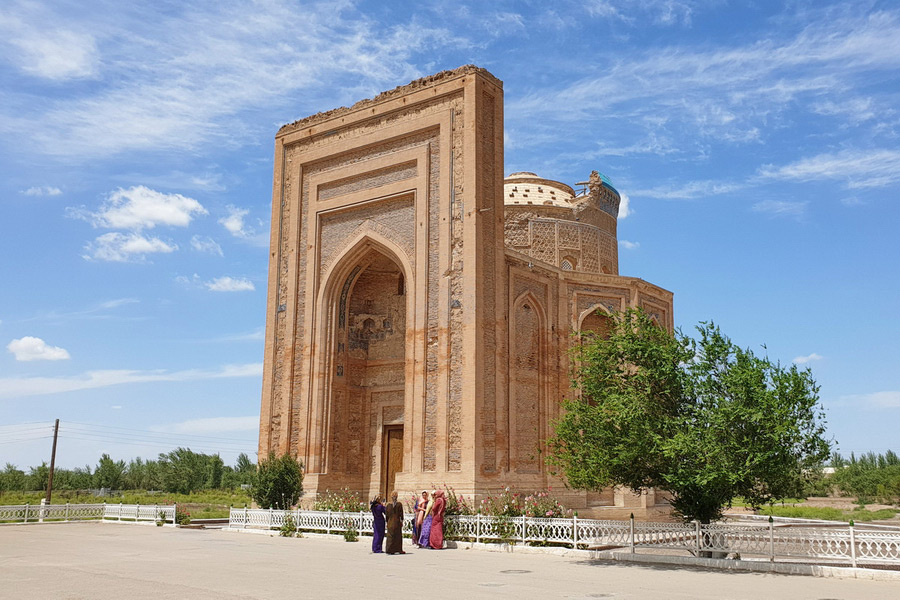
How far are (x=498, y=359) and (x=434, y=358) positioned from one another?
1504 mm

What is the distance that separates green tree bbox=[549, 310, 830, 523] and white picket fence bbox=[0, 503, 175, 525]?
1270 centimetres

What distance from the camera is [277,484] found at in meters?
18.5

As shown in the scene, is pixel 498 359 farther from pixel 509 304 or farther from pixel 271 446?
pixel 271 446

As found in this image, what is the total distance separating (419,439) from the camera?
17531mm

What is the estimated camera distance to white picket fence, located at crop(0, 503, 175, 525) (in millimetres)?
21016

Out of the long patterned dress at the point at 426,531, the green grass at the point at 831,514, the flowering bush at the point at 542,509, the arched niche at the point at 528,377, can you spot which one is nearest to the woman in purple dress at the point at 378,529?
the long patterned dress at the point at 426,531

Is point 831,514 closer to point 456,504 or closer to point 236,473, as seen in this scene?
point 456,504

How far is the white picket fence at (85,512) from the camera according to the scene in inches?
827

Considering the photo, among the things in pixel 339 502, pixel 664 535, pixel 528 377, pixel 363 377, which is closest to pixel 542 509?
pixel 664 535

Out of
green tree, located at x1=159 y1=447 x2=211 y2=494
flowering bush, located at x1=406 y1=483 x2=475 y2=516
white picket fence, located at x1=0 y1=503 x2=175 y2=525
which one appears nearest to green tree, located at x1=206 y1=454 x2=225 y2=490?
green tree, located at x1=159 y1=447 x2=211 y2=494

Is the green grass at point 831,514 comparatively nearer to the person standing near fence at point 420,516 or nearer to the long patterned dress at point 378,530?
the person standing near fence at point 420,516

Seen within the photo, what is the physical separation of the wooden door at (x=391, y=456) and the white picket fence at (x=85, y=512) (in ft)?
18.8

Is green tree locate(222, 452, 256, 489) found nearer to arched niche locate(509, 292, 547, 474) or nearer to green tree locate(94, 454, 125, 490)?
green tree locate(94, 454, 125, 490)

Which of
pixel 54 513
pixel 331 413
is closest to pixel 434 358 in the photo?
pixel 331 413
